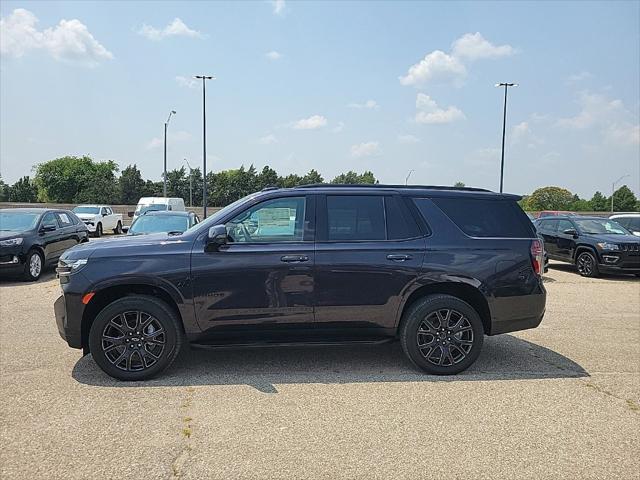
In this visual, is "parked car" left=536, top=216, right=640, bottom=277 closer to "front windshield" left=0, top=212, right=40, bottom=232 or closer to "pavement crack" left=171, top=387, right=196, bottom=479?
"pavement crack" left=171, top=387, right=196, bottom=479

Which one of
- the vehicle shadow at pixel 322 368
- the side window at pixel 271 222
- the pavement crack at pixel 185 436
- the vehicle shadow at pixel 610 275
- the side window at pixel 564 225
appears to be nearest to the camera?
the pavement crack at pixel 185 436

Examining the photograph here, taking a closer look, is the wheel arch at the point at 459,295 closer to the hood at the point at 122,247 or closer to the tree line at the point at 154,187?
the hood at the point at 122,247

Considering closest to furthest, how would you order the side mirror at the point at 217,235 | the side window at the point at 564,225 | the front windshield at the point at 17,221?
the side mirror at the point at 217,235
the front windshield at the point at 17,221
the side window at the point at 564,225

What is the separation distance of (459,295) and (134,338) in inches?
127

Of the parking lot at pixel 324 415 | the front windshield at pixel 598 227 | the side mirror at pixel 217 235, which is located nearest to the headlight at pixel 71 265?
the parking lot at pixel 324 415

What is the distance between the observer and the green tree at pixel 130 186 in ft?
270

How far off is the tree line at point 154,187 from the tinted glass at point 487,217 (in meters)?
77.1

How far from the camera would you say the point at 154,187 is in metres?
89.2

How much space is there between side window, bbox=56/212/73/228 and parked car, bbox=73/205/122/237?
11.3m

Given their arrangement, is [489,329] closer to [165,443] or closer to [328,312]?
[328,312]

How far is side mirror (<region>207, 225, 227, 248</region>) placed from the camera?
480cm

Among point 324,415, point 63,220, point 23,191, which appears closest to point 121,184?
point 23,191

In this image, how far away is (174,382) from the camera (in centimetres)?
485

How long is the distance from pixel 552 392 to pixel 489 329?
86cm
